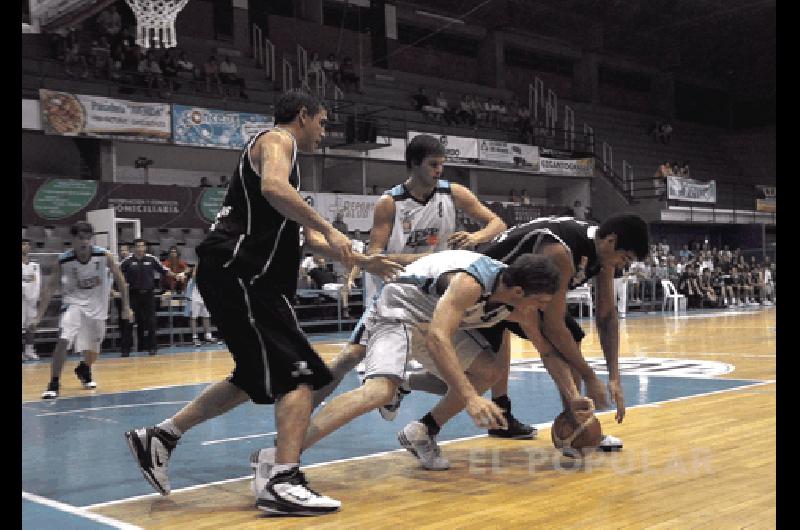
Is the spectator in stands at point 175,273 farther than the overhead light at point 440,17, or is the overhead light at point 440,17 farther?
the overhead light at point 440,17

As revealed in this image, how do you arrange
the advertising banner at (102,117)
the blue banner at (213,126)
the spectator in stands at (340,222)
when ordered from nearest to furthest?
the advertising banner at (102,117) < the blue banner at (213,126) < the spectator in stands at (340,222)

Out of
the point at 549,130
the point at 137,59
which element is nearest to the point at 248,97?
the point at 137,59

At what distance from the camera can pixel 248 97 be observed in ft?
73.6

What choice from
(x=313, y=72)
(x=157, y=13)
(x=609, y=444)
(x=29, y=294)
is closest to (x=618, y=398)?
(x=609, y=444)

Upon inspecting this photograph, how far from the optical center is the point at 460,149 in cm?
2641

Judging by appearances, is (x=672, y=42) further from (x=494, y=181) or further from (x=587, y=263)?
(x=587, y=263)

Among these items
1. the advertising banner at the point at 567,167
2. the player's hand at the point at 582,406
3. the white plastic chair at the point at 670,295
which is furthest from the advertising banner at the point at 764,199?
the player's hand at the point at 582,406

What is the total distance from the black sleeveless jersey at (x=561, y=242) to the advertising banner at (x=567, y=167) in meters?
24.4

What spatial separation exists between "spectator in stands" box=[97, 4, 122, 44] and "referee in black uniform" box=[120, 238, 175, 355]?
7831mm

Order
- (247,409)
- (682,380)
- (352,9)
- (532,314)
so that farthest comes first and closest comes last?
1. (352,9)
2. (682,380)
3. (247,409)
4. (532,314)

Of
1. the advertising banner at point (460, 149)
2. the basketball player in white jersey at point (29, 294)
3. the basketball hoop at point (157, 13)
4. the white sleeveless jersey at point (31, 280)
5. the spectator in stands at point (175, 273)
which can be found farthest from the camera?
the advertising banner at point (460, 149)

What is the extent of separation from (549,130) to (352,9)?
854 cm

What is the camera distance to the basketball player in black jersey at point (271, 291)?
146 inches

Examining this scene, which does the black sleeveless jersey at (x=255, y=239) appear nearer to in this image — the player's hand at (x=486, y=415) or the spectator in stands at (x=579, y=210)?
the player's hand at (x=486, y=415)
